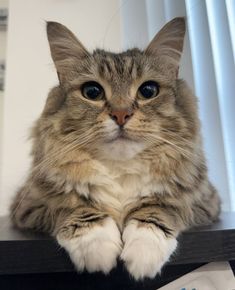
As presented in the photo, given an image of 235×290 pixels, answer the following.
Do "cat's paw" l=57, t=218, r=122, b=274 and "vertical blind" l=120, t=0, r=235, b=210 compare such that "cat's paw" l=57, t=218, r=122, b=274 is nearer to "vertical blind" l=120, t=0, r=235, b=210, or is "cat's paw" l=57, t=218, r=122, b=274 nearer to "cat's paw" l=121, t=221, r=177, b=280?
"cat's paw" l=121, t=221, r=177, b=280

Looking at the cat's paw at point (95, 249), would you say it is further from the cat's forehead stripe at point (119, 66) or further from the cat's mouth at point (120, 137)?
the cat's forehead stripe at point (119, 66)

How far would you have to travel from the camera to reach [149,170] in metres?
0.79

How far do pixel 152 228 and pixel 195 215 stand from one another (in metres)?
0.17

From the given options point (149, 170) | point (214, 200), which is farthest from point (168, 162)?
point (214, 200)

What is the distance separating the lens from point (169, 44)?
96cm

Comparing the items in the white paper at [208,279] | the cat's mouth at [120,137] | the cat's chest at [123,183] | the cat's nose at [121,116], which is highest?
the cat's nose at [121,116]

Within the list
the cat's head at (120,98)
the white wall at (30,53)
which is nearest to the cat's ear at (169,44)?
the cat's head at (120,98)

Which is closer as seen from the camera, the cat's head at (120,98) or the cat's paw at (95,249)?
the cat's paw at (95,249)

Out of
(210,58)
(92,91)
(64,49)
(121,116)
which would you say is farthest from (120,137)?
(210,58)

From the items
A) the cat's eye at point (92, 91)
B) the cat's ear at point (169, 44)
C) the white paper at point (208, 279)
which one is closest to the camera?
the white paper at point (208, 279)

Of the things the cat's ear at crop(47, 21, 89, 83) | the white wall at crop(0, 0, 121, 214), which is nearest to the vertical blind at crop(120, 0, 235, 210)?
the white wall at crop(0, 0, 121, 214)

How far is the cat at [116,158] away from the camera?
722mm

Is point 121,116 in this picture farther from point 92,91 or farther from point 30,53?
point 30,53

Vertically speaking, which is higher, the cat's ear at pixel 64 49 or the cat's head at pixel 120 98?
the cat's ear at pixel 64 49
